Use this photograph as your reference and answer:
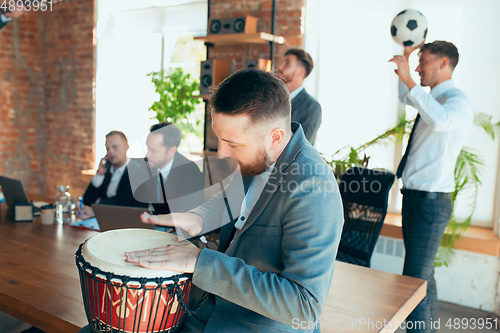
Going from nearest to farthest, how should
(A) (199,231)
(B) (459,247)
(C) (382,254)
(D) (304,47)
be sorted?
1. (A) (199,231)
2. (B) (459,247)
3. (C) (382,254)
4. (D) (304,47)

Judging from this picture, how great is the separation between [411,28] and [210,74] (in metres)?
1.97

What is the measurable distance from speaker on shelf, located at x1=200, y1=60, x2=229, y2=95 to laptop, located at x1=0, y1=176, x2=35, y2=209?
76.2 inches

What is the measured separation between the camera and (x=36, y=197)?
3.07m

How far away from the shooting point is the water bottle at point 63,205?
2.43 meters

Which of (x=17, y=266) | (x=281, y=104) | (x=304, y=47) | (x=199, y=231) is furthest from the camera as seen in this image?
(x=304, y=47)

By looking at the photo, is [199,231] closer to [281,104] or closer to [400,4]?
[281,104]

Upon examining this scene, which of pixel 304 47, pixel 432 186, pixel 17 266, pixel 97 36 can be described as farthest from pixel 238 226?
pixel 97 36

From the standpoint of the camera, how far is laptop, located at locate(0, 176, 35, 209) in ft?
8.03

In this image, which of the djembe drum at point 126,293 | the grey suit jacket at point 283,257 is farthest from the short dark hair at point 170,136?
the grey suit jacket at point 283,257

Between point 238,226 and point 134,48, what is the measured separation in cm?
452

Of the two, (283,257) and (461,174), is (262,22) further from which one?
(283,257)

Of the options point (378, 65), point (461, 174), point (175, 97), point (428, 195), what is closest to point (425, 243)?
point (428, 195)

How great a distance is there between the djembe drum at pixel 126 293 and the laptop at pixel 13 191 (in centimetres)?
155

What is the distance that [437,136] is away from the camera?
7.55 feet
